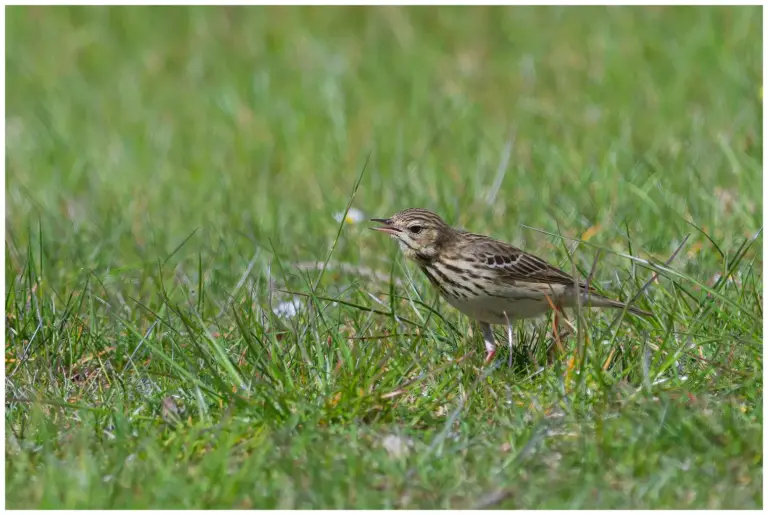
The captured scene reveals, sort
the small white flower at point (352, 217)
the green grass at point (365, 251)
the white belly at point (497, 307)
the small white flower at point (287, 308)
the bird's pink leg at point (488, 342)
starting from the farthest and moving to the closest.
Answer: the small white flower at point (352, 217), the small white flower at point (287, 308), the white belly at point (497, 307), the bird's pink leg at point (488, 342), the green grass at point (365, 251)

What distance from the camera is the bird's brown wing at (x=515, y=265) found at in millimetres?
6246

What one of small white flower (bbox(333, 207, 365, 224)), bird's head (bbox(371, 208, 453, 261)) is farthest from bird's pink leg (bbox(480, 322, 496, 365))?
small white flower (bbox(333, 207, 365, 224))

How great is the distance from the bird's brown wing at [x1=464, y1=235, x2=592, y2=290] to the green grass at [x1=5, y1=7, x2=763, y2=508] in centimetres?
21

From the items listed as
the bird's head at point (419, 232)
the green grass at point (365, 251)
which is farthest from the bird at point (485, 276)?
the green grass at point (365, 251)

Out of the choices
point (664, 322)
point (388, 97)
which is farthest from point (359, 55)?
point (664, 322)

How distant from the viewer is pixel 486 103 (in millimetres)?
11195

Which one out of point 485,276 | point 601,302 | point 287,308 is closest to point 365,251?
point 287,308

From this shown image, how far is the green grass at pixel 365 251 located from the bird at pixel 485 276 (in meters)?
0.13

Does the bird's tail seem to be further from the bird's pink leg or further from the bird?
the bird's pink leg

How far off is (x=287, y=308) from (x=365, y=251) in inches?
65.5

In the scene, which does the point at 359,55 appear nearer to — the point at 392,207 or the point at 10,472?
the point at 392,207

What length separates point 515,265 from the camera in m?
6.32

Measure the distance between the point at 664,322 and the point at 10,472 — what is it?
295 centimetres

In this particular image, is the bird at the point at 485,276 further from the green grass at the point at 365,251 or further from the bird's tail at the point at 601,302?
the green grass at the point at 365,251
